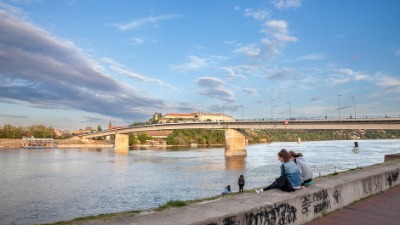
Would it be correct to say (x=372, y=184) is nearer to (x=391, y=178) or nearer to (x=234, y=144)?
(x=391, y=178)

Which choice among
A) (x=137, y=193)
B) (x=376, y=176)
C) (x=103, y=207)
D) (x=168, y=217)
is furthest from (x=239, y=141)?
(x=168, y=217)

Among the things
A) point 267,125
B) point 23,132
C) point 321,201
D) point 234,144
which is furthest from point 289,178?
point 23,132

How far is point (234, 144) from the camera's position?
291 feet

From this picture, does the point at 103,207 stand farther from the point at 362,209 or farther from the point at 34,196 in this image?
the point at 362,209

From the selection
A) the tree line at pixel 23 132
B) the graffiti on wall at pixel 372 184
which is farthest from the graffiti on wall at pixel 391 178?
the tree line at pixel 23 132

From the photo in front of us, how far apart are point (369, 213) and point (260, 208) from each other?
443 centimetres

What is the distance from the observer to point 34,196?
24.7 m

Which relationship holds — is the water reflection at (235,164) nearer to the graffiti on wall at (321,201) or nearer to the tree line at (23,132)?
the graffiti on wall at (321,201)

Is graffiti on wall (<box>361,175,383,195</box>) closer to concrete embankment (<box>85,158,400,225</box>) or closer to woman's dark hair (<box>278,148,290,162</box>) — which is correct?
concrete embankment (<box>85,158,400,225</box>)

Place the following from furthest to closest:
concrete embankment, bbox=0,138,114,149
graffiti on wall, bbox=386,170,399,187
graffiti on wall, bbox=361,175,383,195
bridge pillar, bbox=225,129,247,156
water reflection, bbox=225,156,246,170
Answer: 1. concrete embankment, bbox=0,138,114,149
2. bridge pillar, bbox=225,129,247,156
3. water reflection, bbox=225,156,246,170
4. graffiti on wall, bbox=386,170,399,187
5. graffiti on wall, bbox=361,175,383,195

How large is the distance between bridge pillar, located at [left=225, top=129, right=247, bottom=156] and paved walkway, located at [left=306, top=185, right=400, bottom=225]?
7451 cm

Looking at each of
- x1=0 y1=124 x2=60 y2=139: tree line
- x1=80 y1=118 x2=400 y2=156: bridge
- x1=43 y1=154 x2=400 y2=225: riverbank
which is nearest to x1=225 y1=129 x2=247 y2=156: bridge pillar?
x1=80 y1=118 x2=400 y2=156: bridge

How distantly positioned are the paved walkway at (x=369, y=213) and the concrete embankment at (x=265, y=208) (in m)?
0.20

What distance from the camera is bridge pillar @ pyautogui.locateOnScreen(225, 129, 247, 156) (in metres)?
85.6
